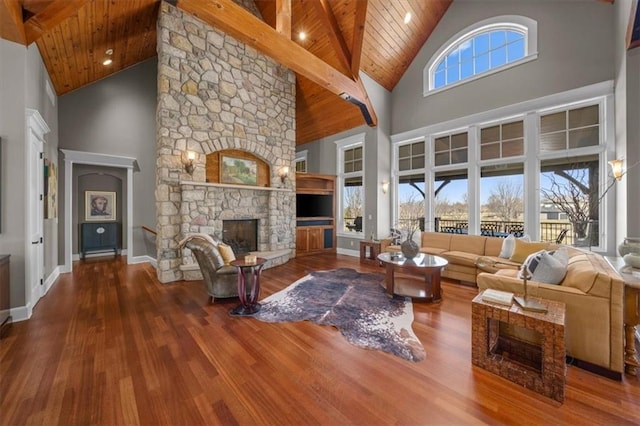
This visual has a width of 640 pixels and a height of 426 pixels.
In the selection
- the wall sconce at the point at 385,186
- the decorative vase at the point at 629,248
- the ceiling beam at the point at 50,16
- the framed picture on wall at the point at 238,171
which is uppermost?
the ceiling beam at the point at 50,16

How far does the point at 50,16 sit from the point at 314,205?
19.7 feet

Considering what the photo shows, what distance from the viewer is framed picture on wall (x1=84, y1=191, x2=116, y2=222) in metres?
6.72

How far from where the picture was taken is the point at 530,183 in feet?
16.1

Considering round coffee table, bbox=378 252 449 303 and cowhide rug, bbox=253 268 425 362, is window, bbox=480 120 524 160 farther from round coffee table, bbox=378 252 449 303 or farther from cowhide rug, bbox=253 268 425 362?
cowhide rug, bbox=253 268 425 362

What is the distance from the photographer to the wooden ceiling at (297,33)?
3006 millimetres

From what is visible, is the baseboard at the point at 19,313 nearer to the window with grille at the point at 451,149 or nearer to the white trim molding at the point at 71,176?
the white trim molding at the point at 71,176

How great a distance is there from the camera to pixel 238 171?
586 centimetres

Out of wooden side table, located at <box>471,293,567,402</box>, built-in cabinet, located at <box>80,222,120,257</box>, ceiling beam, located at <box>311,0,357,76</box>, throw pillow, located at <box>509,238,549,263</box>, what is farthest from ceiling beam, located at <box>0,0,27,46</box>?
throw pillow, located at <box>509,238,549,263</box>

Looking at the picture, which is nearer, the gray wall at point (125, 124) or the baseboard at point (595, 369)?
the baseboard at point (595, 369)

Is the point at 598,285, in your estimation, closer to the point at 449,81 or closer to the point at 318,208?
the point at 449,81

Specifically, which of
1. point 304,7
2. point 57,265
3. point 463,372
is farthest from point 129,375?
point 304,7

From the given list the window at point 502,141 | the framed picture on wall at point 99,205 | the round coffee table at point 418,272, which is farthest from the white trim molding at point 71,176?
the window at point 502,141

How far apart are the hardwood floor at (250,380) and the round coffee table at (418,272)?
560 mm

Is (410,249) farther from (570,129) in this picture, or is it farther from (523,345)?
(570,129)
